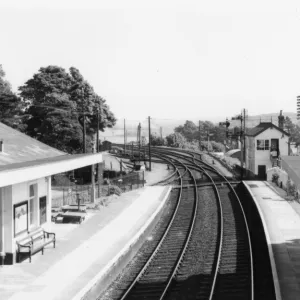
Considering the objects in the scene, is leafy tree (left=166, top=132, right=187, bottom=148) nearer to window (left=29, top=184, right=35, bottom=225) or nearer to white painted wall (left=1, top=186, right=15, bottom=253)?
window (left=29, top=184, right=35, bottom=225)

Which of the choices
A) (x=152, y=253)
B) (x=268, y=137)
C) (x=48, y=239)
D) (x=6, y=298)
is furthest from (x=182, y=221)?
(x=268, y=137)

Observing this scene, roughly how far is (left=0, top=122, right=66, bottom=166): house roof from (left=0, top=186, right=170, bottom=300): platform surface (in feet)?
10.1

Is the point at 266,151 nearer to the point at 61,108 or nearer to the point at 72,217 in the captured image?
the point at 61,108

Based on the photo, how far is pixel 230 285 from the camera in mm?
13664

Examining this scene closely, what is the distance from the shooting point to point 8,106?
113 feet

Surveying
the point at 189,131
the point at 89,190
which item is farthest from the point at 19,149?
the point at 189,131

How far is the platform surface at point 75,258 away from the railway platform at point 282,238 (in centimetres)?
491

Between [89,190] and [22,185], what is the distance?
15.0 meters

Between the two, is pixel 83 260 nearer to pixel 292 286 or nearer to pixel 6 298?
pixel 6 298

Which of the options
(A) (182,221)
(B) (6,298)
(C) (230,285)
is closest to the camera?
(B) (6,298)

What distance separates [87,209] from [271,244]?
34.4 feet

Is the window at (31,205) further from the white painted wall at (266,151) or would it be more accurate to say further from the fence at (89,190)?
the white painted wall at (266,151)

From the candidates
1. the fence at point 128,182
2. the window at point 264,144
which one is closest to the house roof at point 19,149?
the fence at point 128,182

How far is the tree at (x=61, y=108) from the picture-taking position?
37.6 meters
